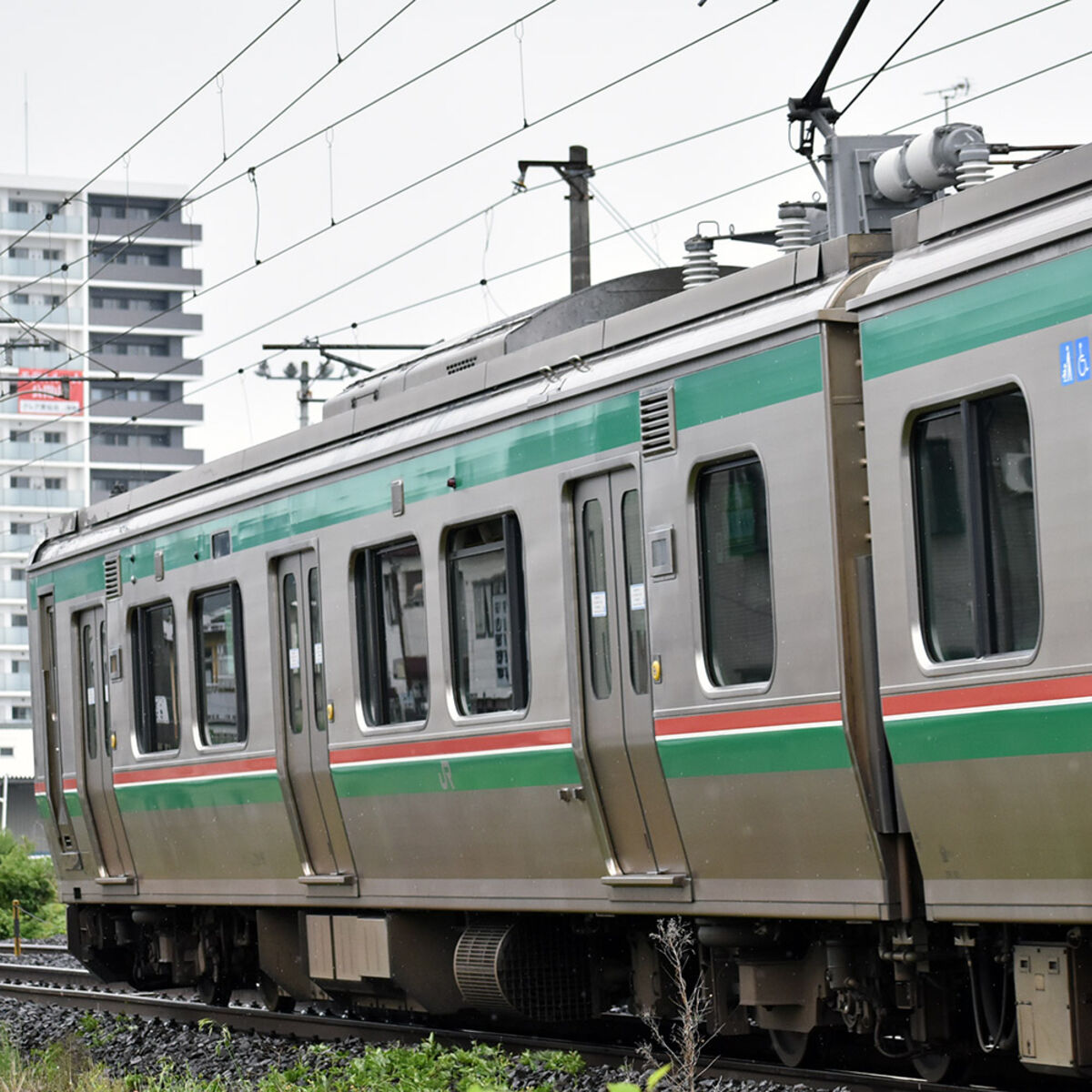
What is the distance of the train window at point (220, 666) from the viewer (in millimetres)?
13211

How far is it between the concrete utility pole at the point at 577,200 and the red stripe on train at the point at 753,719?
1231 cm

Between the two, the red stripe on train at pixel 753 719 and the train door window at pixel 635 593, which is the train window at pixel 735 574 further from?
the train door window at pixel 635 593

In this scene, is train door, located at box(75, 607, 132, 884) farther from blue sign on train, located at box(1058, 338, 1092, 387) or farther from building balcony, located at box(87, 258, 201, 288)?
building balcony, located at box(87, 258, 201, 288)

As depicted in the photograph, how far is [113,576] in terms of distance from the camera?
1513cm

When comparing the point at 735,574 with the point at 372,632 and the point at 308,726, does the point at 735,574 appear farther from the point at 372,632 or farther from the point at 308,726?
the point at 308,726

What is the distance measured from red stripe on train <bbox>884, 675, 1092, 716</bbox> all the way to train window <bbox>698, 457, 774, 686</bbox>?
2.90ft

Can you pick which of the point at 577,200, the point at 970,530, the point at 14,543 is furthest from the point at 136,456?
the point at 970,530

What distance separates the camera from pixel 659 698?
9148 millimetres

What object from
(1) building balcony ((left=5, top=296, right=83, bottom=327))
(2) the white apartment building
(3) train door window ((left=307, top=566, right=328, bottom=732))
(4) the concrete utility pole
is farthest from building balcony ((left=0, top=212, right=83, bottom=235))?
(3) train door window ((left=307, top=566, right=328, bottom=732))

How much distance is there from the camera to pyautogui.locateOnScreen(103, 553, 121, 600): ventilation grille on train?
15.0 metres

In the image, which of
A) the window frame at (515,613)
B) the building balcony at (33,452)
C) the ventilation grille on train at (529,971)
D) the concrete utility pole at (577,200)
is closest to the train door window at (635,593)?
the window frame at (515,613)

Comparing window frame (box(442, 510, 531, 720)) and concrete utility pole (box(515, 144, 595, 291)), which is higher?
concrete utility pole (box(515, 144, 595, 291))

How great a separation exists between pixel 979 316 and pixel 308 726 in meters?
6.09

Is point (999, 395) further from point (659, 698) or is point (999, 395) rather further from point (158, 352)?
point (158, 352)
